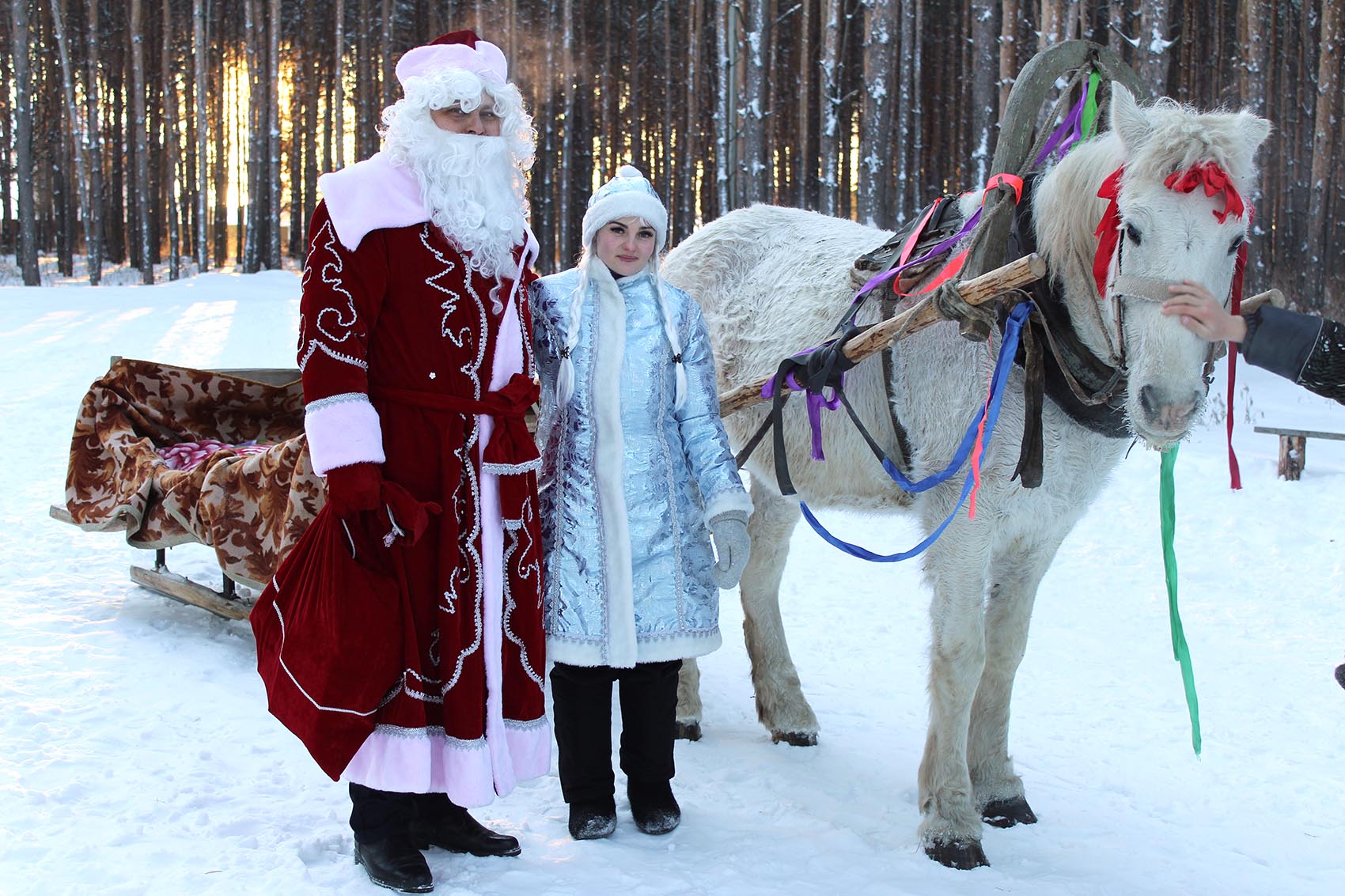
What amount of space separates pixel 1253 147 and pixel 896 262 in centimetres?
122

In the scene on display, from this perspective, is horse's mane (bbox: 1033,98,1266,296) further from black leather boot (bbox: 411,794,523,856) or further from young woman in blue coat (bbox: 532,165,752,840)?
black leather boot (bbox: 411,794,523,856)

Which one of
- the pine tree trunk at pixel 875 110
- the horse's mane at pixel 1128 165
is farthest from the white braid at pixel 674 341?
the pine tree trunk at pixel 875 110

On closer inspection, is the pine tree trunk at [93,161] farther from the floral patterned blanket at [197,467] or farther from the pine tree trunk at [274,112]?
the floral patterned blanket at [197,467]

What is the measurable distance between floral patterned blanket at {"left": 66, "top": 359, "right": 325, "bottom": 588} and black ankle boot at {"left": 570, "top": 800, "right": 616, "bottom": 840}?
1768 mm

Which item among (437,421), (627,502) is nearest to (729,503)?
(627,502)

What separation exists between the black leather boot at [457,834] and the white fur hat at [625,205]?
5.70ft

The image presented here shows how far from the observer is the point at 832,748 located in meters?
4.05

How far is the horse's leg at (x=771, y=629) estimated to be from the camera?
412cm

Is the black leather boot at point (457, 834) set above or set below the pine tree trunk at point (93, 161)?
below

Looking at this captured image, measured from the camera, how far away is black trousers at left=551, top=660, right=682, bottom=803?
10.1 feet

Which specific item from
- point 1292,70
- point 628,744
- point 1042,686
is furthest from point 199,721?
point 1292,70

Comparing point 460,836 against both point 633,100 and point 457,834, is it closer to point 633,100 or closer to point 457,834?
point 457,834

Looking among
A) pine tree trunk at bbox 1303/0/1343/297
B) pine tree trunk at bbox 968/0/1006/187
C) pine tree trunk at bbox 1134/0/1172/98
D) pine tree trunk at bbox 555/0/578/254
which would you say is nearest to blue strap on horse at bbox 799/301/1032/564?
pine tree trunk at bbox 1134/0/1172/98

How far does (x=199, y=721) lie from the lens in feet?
12.3
